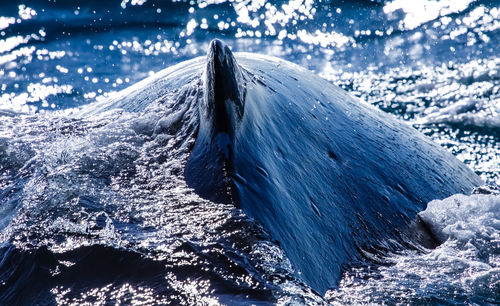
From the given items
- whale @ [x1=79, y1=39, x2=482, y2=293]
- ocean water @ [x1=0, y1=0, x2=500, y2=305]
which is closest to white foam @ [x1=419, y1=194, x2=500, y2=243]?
ocean water @ [x1=0, y1=0, x2=500, y2=305]

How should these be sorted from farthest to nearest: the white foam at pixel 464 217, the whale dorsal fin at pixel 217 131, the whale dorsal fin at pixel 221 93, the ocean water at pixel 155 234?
1. the white foam at pixel 464 217
2. the whale dorsal fin at pixel 221 93
3. the whale dorsal fin at pixel 217 131
4. the ocean water at pixel 155 234

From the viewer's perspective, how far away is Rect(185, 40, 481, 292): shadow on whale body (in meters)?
2.99

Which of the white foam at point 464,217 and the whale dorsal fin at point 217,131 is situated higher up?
the whale dorsal fin at point 217,131

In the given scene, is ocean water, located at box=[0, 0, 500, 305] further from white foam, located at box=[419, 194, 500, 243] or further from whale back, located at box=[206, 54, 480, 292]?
whale back, located at box=[206, 54, 480, 292]

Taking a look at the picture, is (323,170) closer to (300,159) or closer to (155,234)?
(300,159)

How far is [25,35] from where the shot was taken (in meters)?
11.5

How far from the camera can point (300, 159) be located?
3.59 metres

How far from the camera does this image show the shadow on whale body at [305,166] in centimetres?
299

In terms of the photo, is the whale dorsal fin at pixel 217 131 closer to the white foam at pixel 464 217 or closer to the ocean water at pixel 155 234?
the ocean water at pixel 155 234

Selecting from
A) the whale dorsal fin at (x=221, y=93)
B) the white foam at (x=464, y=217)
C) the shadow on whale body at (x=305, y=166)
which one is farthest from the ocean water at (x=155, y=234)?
the whale dorsal fin at (x=221, y=93)

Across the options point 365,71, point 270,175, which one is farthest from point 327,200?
point 365,71

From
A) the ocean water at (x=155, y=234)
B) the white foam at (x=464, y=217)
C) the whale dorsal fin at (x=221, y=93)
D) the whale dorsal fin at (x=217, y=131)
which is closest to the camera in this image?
the ocean water at (x=155, y=234)

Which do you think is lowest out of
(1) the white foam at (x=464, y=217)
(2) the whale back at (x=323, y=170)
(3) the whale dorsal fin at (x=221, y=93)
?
(1) the white foam at (x=464, y=217)

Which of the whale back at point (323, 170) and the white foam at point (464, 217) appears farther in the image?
the white foam at point (464, 217)
